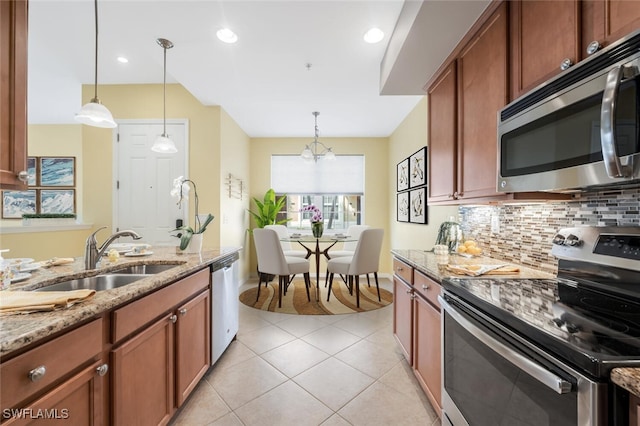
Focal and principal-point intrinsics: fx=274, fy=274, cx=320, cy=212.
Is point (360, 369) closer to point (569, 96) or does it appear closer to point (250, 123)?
point (569, 96)

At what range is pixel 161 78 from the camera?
3.62 metres

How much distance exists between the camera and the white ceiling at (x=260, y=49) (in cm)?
193

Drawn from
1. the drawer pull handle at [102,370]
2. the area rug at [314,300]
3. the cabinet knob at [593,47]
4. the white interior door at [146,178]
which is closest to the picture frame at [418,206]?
the area rug at [314,300]

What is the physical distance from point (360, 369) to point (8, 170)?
7.83 feet

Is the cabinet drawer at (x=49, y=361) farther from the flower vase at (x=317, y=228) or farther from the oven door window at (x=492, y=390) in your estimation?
the flower vase at (x=317, y=228)

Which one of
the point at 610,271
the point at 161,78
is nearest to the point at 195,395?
the point at 610,271

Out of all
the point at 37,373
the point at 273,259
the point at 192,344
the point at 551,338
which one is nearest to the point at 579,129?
the point at 551,338

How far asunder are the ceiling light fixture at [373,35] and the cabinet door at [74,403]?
2656mm

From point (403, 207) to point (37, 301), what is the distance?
13.5 ft

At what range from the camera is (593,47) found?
3.13 ft

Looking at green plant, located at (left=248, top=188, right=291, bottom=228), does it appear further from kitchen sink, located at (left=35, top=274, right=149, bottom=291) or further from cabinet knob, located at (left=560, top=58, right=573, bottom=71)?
cabinet knob, located at (left=560, top=58, right=573, bottom=71)

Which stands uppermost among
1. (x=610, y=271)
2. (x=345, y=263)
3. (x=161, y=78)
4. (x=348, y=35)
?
(x=161, y=78)

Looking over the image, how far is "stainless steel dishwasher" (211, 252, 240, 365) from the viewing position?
→ 2.15 m

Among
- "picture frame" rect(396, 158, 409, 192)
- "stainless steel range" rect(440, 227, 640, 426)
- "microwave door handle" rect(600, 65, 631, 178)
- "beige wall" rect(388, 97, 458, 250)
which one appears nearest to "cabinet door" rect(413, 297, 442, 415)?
"stainless steel range" rect(440, 227, 640, 426)
